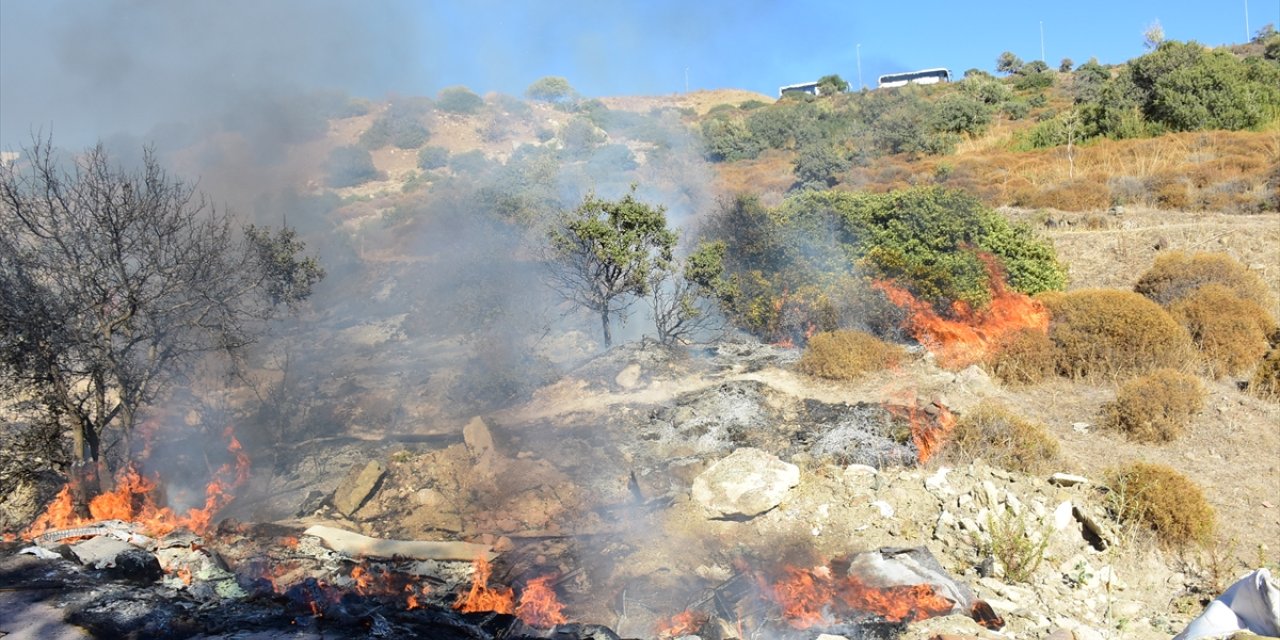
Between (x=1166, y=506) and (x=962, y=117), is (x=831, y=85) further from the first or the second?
(x=1166, y=506)

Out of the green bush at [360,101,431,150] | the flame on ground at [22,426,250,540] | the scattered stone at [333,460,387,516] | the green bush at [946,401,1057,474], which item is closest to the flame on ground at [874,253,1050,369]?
the green bush at [946,401,1057,474]

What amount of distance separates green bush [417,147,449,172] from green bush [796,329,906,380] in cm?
2208

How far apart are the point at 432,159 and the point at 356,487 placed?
79.1ft

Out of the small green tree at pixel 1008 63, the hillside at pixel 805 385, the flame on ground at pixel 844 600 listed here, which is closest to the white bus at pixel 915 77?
the small green tree at pixel 1008 63

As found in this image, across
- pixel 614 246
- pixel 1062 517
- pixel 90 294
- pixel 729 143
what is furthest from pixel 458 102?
pixel 1062 517

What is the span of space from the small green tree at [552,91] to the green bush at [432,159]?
7.45 metres

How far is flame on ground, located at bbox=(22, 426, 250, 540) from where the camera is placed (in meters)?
6.05

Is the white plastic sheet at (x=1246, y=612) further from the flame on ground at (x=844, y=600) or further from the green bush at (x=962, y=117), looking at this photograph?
the green bush at (x=962, y=117)

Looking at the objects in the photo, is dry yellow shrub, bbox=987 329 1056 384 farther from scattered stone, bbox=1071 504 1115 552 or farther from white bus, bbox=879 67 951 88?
white bus, bbox=879 67 951 88

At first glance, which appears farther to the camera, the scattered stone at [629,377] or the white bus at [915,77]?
the white bus at [915,77]

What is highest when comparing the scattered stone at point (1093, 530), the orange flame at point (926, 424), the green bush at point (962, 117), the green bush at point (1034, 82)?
the green bush at point (1034, 82)

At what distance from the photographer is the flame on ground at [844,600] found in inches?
177

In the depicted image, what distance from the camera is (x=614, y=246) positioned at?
10.6 meters

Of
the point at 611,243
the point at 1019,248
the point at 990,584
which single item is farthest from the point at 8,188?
the point at 1019,248
